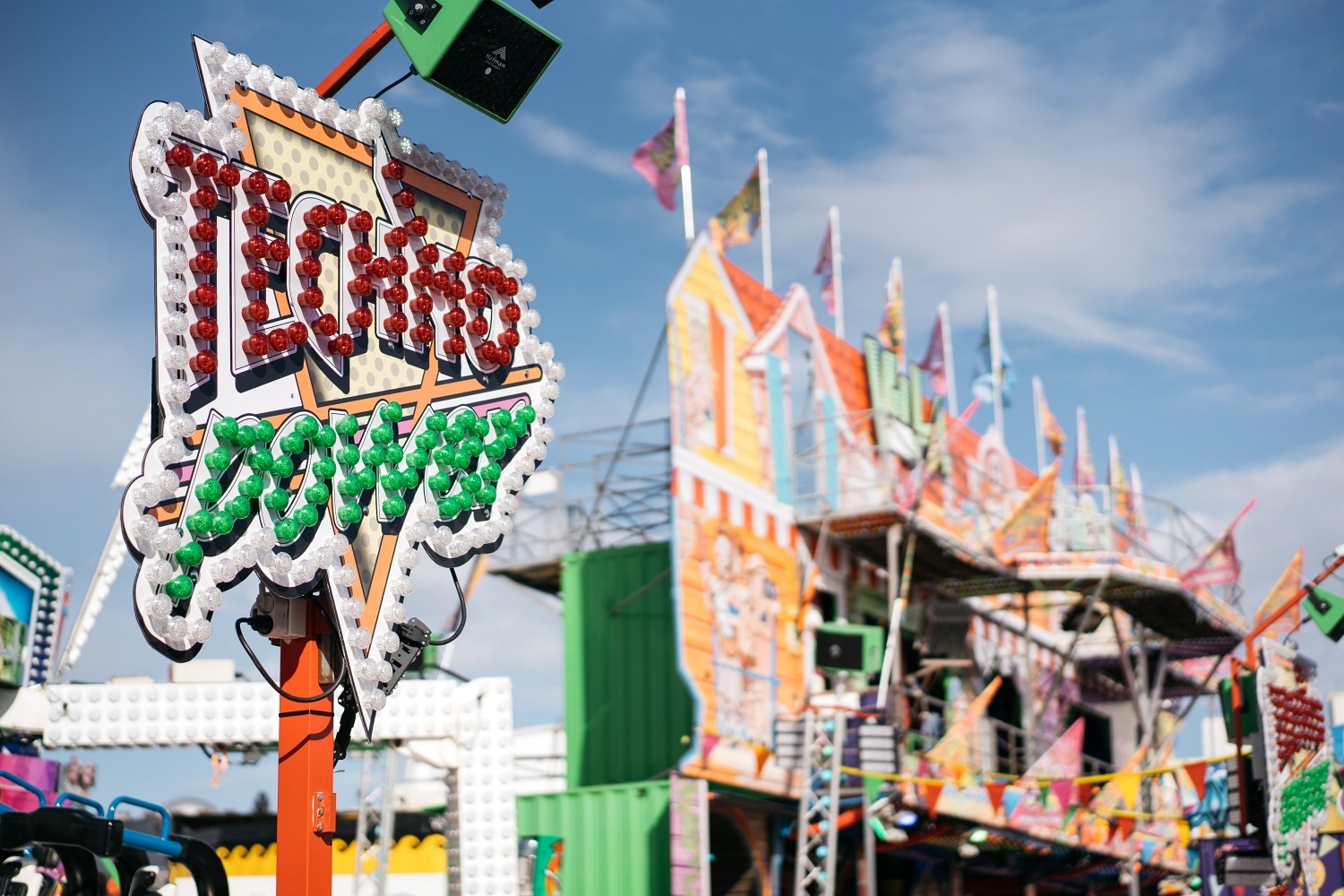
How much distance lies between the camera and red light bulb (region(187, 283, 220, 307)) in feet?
30.0

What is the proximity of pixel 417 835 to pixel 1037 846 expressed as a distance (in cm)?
971

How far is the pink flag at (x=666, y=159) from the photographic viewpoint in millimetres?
23938

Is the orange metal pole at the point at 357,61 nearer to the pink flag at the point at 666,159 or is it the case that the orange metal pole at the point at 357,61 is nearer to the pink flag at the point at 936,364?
the pink flag at the point at 666,159

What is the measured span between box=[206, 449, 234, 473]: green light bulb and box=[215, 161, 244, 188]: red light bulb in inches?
60.4

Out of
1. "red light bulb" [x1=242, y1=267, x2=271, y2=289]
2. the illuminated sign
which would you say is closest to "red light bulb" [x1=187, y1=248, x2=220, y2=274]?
the illuminated sign

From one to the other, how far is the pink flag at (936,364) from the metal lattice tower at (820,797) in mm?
10926

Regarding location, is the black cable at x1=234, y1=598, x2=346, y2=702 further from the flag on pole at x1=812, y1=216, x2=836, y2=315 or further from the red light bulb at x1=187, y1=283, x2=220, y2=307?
the flag on pole at x1=812, y1=216, x2=836, y2=315

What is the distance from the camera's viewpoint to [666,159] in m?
24.1

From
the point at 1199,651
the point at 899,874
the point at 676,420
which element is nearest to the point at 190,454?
the point at 676,420

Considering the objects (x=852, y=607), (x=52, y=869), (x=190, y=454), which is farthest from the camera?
(x=852, y=607)

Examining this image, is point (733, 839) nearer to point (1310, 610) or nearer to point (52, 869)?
point (1310, 610)

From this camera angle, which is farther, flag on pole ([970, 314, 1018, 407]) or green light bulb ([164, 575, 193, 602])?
flag on pole ([970, 314, 1018, 407])

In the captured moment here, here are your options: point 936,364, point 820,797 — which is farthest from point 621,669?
point 936,364

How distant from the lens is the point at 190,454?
8906 millimetres
